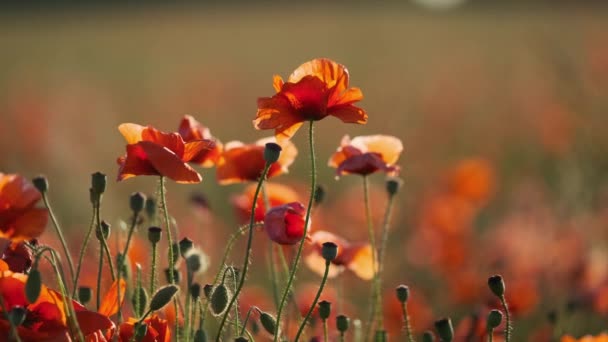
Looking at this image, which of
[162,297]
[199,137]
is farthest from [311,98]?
[162,297]

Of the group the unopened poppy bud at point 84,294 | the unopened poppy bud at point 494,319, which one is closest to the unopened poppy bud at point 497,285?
the unopened poppy bud at point 494,319

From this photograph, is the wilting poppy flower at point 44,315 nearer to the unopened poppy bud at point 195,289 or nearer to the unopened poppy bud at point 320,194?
the unopened poppy bud at point 195,289

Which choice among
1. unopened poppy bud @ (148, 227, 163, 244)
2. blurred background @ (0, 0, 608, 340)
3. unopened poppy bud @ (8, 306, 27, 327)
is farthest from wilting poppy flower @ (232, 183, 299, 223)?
unopened poppy bud @ (8, 306, 27, 327)

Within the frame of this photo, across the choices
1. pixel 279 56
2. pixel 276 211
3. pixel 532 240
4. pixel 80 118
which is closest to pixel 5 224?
pixel 276 211

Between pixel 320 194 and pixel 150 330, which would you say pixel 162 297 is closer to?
pixel 150 330

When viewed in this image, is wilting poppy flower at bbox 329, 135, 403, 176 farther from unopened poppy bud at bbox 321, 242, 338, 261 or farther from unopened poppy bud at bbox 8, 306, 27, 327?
unopened poppy bud at bbox 8, 306, 27, 327
